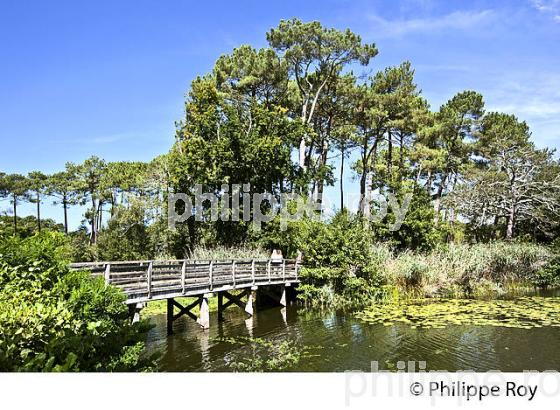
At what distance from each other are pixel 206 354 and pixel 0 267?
6.28 meters

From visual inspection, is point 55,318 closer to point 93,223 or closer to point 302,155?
point 302,155

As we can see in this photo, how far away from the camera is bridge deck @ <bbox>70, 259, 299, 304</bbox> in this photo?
10828 mm

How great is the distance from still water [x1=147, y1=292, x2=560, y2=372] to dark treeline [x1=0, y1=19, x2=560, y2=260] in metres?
10.4

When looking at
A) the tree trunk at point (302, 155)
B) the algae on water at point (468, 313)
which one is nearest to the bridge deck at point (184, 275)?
the algae on water at point (468, 313)

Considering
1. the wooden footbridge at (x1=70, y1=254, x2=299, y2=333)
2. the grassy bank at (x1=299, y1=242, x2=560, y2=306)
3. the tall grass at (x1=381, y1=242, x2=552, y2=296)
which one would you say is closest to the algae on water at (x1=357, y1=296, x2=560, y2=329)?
the grassy bank at (x1=299, y1=242, x2=560, y2=306)

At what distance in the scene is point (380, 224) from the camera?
903 inches

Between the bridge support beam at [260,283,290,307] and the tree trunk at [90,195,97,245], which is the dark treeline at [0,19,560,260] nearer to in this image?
the bridge support beam at [260,283,290,307]

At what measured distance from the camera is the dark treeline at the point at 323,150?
86.2 ft

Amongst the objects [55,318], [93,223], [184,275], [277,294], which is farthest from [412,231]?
[93,223]

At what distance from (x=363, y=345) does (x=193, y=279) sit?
5.43 meters

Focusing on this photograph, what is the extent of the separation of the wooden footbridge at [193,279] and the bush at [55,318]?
9.65ft

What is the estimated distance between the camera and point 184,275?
13133 mm

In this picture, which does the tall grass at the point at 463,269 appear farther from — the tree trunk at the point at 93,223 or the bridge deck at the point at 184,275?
the tree trunk at the point at 93,223
